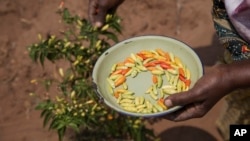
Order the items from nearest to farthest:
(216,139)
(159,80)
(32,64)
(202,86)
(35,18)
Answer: (202,86)
(159,80)
(216,139)
(32,64)
(35,18)

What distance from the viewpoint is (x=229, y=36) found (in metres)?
1.87

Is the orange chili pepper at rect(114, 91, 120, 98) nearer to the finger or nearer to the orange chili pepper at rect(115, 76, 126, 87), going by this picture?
the orange chili pepper at rect(115, 76, 126, 87)

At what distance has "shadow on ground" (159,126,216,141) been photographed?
274 centimetres

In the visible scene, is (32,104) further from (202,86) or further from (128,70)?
(202,86)

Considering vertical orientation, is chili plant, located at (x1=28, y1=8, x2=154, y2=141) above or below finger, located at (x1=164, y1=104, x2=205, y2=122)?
above

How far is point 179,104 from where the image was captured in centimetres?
169

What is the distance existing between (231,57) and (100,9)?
2.23ft

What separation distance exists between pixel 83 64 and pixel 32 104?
1003mm

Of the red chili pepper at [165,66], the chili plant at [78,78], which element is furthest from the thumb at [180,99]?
the chili plant at [78,78]

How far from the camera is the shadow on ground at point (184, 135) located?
2742mm

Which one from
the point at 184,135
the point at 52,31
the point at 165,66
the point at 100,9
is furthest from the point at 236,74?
the point at 52,31

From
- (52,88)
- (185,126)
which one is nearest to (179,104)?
(185,126)

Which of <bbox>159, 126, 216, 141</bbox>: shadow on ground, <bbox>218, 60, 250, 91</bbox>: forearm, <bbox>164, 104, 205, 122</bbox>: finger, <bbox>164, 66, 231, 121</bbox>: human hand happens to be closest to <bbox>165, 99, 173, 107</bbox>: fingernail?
<bbox>164, 66, 231, 121</bbox>: human hand

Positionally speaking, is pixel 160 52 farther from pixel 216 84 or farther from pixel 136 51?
pixel 216 84
